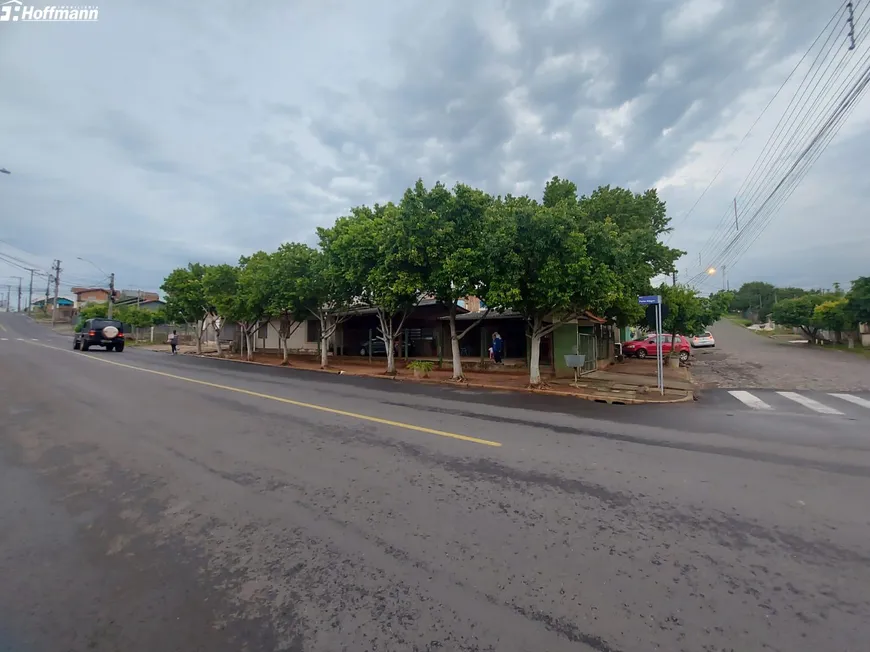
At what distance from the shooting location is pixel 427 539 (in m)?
3.62

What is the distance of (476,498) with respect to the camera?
4504mm

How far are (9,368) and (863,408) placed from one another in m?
28.1

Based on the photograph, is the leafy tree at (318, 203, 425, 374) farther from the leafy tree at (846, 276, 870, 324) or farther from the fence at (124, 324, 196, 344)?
the fence at (124, 324, 196, 344)

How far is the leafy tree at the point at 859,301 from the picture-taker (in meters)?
28.2

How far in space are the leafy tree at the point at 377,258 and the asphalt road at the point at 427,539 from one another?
30.4 feet

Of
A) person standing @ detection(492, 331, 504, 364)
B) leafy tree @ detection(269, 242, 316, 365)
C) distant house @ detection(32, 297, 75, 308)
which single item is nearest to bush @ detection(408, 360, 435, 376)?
person standing @ detection(492, 331, 504, 364)

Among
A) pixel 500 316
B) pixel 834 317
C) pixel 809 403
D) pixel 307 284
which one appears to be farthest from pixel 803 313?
pixel 307 284

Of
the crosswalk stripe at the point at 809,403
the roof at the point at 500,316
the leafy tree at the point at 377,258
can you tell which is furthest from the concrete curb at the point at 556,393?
the roof at the point at 500,316

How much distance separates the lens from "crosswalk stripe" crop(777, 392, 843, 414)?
10.2 meters

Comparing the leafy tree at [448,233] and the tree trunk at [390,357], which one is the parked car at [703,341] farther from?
the leafy tree at [448,233]

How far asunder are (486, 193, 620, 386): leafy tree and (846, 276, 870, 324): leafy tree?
2691 centimetres

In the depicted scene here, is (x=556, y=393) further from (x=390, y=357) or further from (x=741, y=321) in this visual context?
(x=741, y=321)

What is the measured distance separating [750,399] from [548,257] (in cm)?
709

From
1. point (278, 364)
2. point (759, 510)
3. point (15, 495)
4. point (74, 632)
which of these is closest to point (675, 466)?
point (759, 510)
